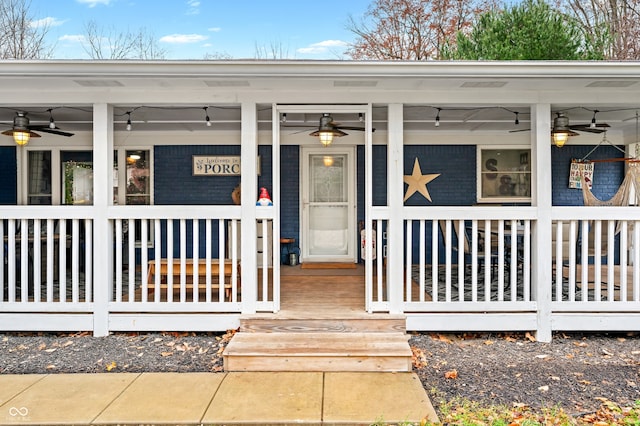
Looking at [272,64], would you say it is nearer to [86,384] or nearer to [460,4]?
[86,384]

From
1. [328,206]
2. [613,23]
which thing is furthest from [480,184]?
[613,23]

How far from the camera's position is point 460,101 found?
4.21 metres

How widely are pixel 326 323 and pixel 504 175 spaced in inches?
192

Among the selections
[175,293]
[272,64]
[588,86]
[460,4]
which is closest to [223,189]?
[175,293]

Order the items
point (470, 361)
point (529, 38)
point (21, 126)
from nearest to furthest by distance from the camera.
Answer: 1. point (470, 361)
2. point (21, 126)
3. point (529, 38)

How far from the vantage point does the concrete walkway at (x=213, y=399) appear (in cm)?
273

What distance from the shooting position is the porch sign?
7484mm

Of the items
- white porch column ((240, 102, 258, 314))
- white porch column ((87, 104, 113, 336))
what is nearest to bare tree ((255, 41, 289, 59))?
white porch column ((87, 104, 113, 336))

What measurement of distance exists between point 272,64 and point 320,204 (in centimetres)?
396

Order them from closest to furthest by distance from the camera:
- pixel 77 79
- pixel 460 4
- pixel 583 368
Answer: pixel 583 368 → pixel 77 79 → pixel 460 4

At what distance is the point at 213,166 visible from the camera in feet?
24.4

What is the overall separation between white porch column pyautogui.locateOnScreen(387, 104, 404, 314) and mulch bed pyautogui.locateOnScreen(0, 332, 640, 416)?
1.48 feet

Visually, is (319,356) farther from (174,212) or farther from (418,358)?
(174,212)

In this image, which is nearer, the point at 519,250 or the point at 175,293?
the point at 175,293
